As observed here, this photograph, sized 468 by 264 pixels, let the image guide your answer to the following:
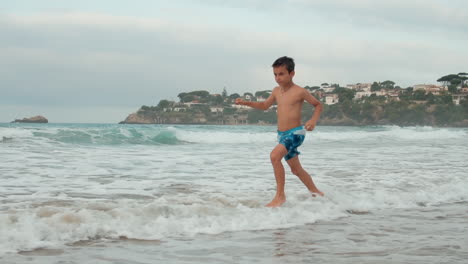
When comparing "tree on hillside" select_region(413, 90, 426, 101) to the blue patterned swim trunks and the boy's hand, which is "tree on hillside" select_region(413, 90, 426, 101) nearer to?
the blue patterned swim trunks

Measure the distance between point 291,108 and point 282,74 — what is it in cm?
36

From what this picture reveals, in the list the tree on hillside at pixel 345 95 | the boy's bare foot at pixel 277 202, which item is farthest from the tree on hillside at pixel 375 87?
the boy's bare foot at pixel 277 202

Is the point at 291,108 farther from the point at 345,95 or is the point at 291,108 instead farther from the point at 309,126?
the point at 345,95

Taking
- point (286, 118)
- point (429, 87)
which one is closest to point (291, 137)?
point (286, 118)

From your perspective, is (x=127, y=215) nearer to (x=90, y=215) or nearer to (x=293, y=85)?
(x=90, y=215)

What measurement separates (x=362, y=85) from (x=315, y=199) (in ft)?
451

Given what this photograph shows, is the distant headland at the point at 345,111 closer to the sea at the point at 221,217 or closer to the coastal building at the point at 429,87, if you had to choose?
the coastal building at the point at 429,87

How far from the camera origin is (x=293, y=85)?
5.22 m

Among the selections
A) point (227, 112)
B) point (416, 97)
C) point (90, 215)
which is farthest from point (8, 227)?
point (416, 97)

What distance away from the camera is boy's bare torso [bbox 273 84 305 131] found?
5.11m

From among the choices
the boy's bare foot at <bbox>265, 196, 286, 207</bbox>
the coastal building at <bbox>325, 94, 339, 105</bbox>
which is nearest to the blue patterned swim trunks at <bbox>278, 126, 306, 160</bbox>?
the boy's bare foot at <bbox>265, 196, 286, 207</bbox>

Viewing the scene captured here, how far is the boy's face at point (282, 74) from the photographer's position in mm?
5035

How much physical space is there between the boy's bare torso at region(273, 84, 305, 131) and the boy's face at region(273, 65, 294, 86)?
14 cm

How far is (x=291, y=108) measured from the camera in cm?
513
